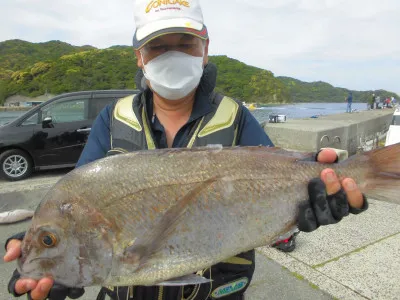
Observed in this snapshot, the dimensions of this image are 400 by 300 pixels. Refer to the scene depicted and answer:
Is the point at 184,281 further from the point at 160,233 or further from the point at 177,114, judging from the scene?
the point at 177,114

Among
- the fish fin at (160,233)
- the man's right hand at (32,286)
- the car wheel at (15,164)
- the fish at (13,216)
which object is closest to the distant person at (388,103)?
the car wheel at (15,164)

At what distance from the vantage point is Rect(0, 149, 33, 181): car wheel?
833 cm

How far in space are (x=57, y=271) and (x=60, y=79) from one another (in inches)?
A: 2613

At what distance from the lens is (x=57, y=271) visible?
1.52 metres

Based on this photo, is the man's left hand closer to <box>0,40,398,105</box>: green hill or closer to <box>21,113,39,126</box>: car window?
<box>21,113,39,126</box>: car window

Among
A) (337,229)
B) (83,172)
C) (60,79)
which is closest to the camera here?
(83,172)

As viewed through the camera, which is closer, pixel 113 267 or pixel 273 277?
pixel 113 267

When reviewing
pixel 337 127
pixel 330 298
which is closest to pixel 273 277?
pixel 330 298

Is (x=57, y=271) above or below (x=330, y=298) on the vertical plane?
above

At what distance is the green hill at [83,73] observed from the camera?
59250 mm

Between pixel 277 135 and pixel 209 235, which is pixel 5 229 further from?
pixel 277 135

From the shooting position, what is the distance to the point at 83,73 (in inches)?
2479

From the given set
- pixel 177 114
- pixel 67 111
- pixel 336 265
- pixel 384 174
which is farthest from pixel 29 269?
pixel 67 111

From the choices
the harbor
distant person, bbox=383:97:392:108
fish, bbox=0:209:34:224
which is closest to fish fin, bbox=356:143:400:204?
the harbor
